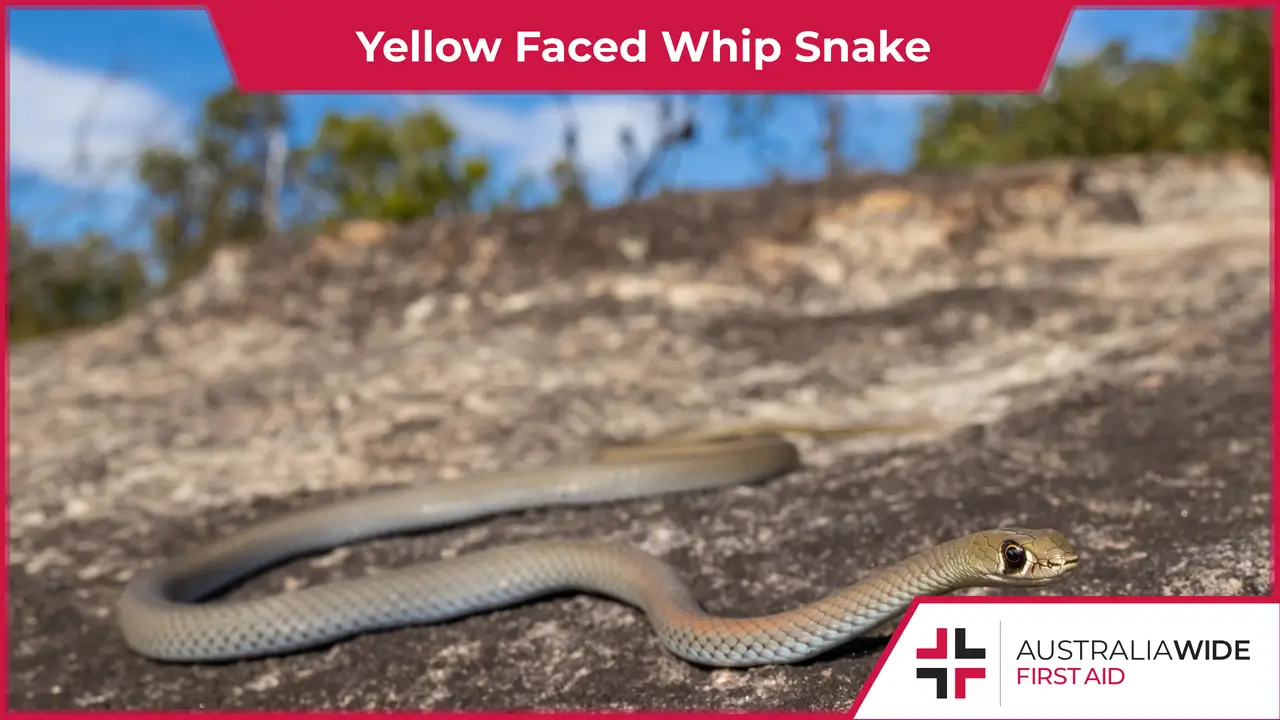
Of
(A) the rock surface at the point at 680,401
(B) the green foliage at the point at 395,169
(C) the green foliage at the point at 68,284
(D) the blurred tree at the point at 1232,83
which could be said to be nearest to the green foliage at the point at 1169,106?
(D) the blurred tree at the point at 1232,83

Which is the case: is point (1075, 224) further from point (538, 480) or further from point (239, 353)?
point (239, 353)

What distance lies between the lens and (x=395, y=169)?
19.8m

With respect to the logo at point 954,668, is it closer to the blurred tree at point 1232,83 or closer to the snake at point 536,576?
the snake at point 536,576

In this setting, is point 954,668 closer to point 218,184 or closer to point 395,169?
point 395,169

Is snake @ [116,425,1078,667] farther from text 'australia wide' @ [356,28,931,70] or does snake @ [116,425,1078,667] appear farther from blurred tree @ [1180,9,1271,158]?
blurred tree @ [1180,9,1271,158]

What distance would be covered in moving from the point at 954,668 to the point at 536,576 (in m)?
1.63

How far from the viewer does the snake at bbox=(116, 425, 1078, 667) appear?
3.15m

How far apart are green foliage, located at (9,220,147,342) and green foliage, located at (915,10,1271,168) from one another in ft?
A: 43.5

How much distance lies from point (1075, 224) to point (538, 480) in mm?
4939

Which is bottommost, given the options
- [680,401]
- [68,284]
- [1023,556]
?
[1023,556]

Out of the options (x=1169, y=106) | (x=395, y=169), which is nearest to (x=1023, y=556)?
(x=1169, y=106)

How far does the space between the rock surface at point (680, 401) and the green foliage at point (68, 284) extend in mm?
8796

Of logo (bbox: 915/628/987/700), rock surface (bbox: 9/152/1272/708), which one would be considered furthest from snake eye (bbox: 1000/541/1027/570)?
rock surface (bbox: 9/152/1272/708)

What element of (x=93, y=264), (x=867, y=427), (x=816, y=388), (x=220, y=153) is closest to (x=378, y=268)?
(x=816, y=388)
